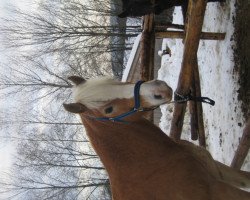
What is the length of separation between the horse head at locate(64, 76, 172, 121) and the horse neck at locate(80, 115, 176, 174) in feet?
0.22

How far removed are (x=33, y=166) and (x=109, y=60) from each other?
3.89 meters

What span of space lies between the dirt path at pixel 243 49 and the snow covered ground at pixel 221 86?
92 millimetres

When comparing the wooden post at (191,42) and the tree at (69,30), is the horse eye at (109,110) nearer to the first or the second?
the wooden post at (191,42)

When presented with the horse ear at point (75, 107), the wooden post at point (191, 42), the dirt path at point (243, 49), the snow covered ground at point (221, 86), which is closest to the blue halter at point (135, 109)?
the horse ear at point (75, 107)

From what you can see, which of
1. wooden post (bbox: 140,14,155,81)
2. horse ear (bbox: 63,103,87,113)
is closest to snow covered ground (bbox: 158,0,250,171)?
wooden post (bbox: 140,14,155,81)

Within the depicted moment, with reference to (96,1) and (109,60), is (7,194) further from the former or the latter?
(96,1)

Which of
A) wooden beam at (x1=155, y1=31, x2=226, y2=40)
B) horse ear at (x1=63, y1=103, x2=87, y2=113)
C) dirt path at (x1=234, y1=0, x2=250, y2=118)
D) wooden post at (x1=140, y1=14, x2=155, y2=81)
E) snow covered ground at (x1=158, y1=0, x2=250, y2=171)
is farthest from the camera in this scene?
snow covered ground at (x1=158, y1=0, x2=250, y2=171)

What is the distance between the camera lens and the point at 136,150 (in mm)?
2156

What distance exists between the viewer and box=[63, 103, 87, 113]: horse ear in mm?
2033

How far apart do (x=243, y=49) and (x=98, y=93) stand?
6.25 ft

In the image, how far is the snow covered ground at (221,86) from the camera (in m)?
3.73

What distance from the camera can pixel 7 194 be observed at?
11734mm

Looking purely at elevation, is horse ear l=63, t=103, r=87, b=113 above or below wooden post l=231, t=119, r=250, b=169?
above

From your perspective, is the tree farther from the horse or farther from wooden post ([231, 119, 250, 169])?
wooden post ([231, 119, 250, 169])
